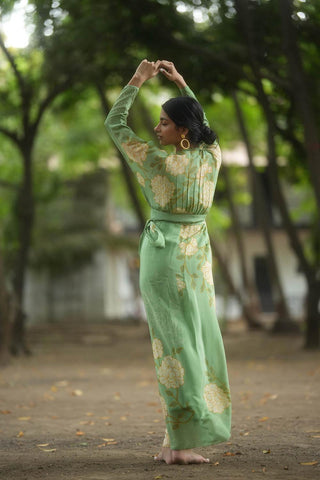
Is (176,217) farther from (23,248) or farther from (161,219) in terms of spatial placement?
(23,248)

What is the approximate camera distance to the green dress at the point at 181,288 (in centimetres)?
440

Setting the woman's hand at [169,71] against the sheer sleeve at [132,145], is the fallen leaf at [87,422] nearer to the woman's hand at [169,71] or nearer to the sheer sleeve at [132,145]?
the sheer sleeve at [132,145]

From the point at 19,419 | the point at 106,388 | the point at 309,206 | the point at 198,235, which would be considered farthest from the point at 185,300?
the point at 309,206

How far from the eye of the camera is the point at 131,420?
642cm

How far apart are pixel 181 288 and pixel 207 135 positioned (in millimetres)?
946

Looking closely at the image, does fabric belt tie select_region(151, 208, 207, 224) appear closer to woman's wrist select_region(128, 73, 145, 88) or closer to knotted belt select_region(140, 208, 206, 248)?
knotted belt select_region(140, 208, 206, 248)

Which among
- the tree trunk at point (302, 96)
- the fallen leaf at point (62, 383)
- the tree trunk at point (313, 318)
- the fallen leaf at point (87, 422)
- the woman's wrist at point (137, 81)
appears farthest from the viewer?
the tree trunk at point (313, 318)

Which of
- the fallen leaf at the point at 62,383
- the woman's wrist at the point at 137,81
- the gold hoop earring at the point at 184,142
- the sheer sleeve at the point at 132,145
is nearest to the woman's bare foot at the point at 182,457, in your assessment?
the sheer sleeve at the point at 132,145

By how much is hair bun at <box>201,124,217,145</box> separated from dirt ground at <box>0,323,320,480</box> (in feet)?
6.19

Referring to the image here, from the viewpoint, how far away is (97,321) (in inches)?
909

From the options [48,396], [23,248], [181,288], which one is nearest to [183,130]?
[181,288]

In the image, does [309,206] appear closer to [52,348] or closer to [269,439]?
[52,348]

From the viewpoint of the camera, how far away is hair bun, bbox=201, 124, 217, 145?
4675 millimetres

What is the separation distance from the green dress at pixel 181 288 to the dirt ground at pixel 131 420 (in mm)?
319
